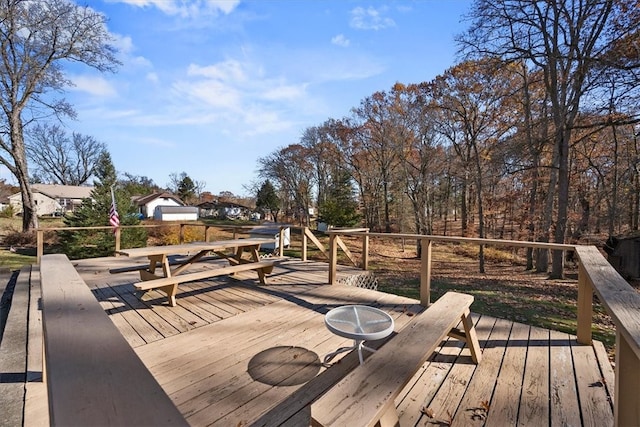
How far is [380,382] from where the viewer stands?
1369 mm

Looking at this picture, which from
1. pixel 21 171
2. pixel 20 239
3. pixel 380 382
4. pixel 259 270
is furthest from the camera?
pixel 21 171

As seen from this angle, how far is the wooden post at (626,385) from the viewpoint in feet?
4.50

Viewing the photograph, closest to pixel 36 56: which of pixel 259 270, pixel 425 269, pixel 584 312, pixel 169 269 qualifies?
pixel 169 269

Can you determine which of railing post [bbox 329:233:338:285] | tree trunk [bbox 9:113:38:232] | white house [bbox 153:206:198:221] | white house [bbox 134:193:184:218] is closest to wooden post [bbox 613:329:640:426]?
railing post [bbox 329:233:338:285]

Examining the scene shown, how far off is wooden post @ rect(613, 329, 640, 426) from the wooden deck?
0.71 m

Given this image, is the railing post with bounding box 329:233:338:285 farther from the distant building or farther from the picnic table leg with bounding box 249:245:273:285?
the distant building

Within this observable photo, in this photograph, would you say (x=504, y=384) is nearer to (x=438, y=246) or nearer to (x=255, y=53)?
(x=255, y=53)

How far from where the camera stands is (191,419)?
6.41 ft

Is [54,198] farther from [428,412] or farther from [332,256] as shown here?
[428,412]

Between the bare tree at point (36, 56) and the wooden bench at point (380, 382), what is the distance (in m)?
18.0

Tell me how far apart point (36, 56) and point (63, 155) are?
33573 millimetres

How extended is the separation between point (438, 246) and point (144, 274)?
1754 cm

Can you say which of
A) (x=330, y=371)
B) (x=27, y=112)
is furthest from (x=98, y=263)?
(x=27, y=112)

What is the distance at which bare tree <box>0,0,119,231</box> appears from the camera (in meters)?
12.8
